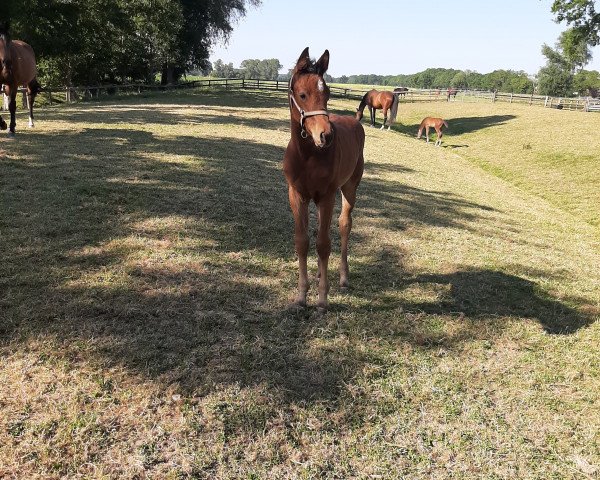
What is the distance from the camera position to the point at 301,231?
429 cm

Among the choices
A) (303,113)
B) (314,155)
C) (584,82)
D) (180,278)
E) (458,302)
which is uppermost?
(584,82)

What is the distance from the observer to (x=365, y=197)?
960 cm

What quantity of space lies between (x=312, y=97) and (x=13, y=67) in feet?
32.3

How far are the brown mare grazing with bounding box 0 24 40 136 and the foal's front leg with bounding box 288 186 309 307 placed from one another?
→ 9226 mm

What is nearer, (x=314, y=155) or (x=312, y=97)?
(x=312, y=97)

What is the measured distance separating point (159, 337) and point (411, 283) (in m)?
3.30

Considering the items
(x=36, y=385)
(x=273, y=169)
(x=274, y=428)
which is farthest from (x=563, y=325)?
(x=273, y=169)

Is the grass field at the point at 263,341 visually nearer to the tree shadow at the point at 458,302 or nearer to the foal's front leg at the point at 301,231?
the tree shadow at the point at 458,302

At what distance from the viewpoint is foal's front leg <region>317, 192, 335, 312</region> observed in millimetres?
4164

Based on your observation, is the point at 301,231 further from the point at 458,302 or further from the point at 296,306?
the point at 458,302

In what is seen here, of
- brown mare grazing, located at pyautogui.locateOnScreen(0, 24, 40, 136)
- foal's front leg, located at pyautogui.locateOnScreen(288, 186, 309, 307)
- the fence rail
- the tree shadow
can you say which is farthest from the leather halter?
the fence rail

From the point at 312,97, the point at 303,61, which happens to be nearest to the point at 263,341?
the point at 312,97

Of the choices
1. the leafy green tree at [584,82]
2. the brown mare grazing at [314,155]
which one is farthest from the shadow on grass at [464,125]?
the leafy green tree at [584,82]

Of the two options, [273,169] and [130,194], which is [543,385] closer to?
[130,194]
